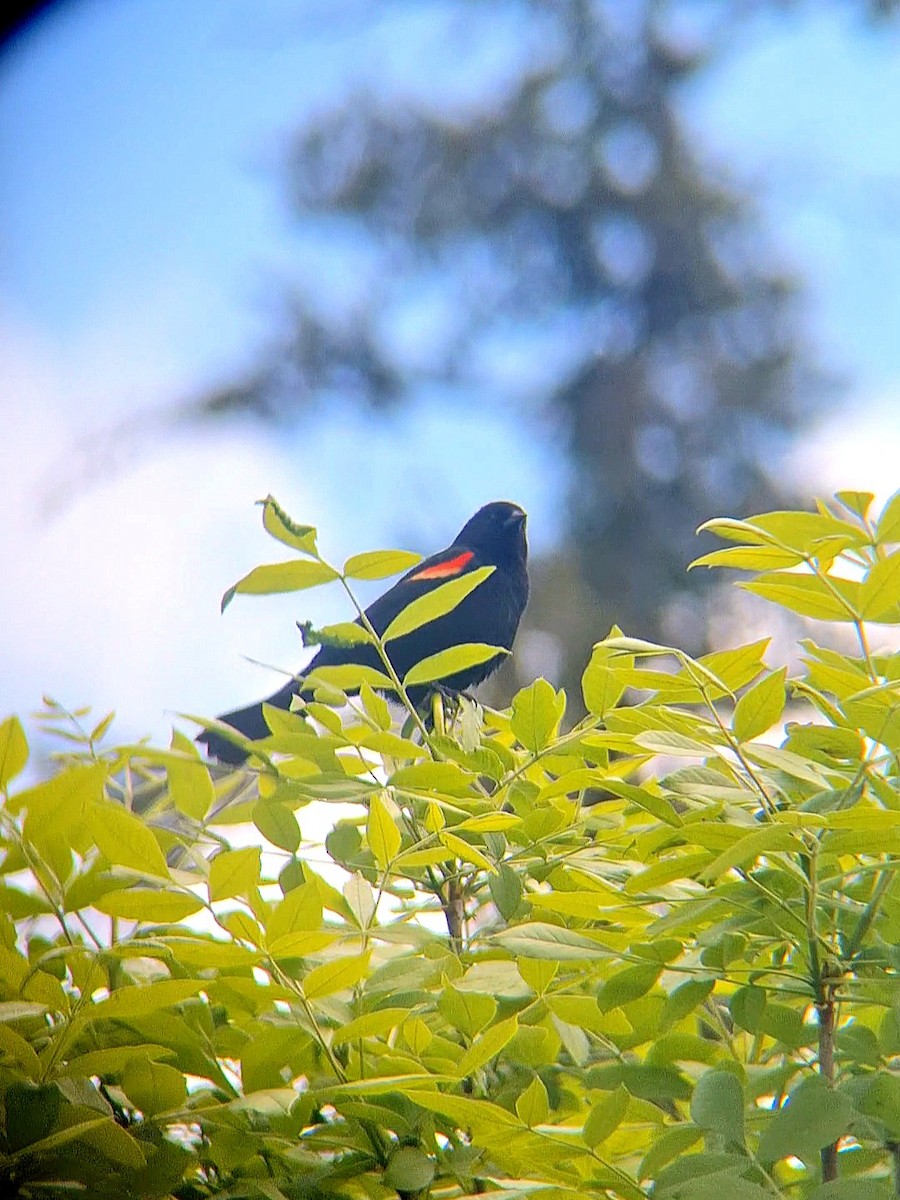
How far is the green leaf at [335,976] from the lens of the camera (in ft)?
1.34

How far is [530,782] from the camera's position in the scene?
1.82 feet

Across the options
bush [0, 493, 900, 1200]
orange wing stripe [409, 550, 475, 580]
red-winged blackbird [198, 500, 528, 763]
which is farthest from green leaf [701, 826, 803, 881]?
orange wing stripe [409, 550, 475, 580]

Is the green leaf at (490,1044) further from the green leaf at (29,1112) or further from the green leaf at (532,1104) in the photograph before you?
the green leaf at (29,1112)

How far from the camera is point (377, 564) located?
0.54 meters

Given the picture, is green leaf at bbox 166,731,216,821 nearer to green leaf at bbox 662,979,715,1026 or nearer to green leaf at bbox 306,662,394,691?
green leaf at bbox 306,662,394,691

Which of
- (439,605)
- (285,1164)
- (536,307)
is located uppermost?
(536,307)

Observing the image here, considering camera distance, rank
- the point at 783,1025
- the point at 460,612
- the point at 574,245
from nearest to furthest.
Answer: the point at 783,1025, the point at 460,612, the point at 574,245

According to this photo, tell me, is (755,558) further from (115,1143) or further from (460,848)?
(115,1143)

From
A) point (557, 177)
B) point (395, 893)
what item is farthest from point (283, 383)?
point (395, 893)

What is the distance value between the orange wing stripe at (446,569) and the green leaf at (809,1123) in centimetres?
200

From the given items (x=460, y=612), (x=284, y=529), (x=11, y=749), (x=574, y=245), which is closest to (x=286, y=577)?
(x=284, y=529)

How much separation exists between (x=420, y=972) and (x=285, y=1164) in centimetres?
9

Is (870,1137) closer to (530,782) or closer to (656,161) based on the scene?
(530,782)

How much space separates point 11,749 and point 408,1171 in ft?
0.69
